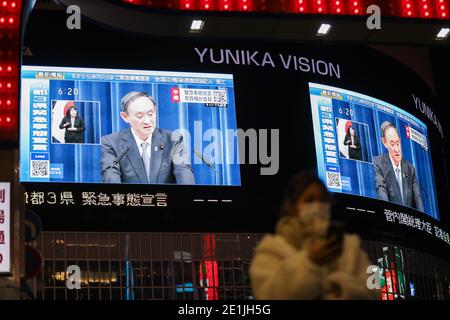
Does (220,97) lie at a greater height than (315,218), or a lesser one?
greater

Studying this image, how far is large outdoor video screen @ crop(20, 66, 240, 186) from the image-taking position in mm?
A: 17812

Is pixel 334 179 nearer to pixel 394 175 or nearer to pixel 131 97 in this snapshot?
pixel 394 175

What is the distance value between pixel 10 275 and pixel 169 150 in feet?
30.7

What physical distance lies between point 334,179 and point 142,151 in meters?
3.63

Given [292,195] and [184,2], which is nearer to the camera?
[292,195]

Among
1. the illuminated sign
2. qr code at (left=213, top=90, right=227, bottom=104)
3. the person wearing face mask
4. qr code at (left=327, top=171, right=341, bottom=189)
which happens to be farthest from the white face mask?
qr code at (left=327, top=171, right=341, bottom=189)

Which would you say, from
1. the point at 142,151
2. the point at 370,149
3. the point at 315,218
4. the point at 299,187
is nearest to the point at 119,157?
the point at 142,151

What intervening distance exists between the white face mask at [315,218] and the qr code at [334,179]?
1463cm

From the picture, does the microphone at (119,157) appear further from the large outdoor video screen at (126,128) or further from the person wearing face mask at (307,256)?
the person wearing face mask at (307,256)

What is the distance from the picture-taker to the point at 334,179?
63.3ft

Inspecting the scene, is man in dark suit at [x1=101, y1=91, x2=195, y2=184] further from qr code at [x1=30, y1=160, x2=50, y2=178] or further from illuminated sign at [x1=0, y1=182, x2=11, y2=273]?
illuminated sign at [x1=0, y1=182, x2=11, y2=273]

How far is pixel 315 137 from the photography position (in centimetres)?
1930
